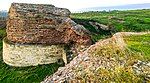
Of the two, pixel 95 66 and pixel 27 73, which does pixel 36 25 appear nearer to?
pixel 27 73

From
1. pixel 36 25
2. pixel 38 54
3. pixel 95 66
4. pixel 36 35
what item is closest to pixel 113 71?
pixel 95 66

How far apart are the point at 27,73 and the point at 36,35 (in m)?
3.71

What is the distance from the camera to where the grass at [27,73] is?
32.8m

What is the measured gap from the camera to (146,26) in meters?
60.9

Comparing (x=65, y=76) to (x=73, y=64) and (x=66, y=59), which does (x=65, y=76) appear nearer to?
(x=73, y=64)

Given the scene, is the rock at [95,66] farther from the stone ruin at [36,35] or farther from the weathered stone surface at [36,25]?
the weathered stone surface at [36,25]

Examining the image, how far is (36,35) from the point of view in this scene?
116 ft

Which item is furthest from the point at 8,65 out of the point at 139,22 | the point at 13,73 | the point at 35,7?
the point at 139,22

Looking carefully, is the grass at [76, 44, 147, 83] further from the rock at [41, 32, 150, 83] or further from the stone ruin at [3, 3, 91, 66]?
the stone ruin at [3, 3, 91, 66]

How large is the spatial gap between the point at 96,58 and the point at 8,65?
79.1 ft

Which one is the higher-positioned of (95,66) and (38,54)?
(95,66)

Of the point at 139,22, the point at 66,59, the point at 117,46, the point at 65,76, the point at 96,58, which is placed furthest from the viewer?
the point at 139,22

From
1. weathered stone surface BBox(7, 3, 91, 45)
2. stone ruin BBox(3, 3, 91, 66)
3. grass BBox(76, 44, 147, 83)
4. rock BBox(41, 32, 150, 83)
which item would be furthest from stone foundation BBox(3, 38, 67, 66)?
grass BBox(76, 44, 147, 83)

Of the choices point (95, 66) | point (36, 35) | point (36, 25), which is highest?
point (95, 66)
